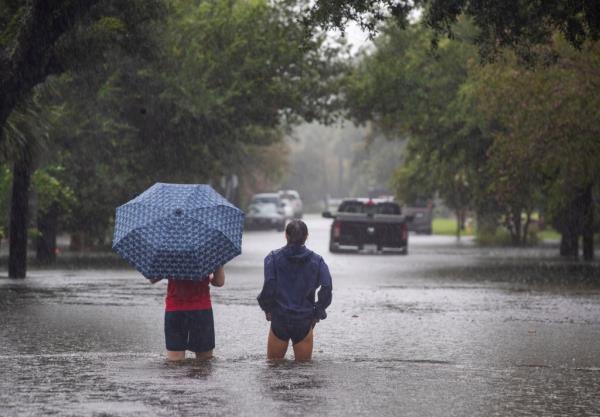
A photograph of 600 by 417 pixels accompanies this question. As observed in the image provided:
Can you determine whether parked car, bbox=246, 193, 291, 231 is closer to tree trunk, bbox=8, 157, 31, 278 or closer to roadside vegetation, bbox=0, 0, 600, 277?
roadside vegetation, bbox=0, 0, 600, 277

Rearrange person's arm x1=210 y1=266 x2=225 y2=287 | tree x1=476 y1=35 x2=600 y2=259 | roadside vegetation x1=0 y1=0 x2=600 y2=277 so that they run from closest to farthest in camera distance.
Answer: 1. person's arm x1=210 y1=266 x2=225 y2=287
2. roadside vegetation x1=0 y1=0 x2=600 y2=277
3. tree x1=476 y1=35 x2=600 y2=259

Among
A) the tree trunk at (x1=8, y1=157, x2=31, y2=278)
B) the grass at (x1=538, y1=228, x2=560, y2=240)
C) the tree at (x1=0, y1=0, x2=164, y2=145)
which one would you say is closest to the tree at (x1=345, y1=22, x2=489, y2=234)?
the tree trunk at (x1=8, y1=157, x2=31, y2=278)

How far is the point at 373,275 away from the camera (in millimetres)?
30531

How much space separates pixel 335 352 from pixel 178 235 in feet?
10.8

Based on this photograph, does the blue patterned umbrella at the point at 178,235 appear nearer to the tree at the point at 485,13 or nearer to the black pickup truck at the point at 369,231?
the tree at the point at 485,13

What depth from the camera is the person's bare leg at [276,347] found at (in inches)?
473

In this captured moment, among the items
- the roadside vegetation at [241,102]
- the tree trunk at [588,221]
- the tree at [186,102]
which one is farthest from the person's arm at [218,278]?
the tree trunk at [588,221]

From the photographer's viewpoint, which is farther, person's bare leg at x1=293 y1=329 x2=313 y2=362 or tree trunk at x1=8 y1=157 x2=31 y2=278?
tree trunk at x1=8 y1=157 x2=31 y2=278

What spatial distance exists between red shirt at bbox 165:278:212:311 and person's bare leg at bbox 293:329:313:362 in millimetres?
886

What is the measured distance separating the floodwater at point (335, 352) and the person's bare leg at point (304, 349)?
3.9 inches

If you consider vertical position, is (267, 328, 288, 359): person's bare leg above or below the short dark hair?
below

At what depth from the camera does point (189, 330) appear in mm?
11773

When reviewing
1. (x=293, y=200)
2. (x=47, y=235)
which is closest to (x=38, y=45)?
(x=47, y=235)

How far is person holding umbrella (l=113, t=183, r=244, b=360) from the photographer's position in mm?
11625
